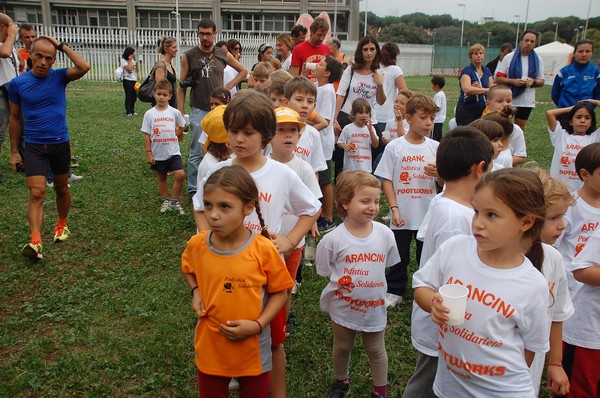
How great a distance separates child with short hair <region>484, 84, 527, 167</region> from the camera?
196 inches

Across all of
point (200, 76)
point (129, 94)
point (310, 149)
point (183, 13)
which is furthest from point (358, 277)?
point (183, 13)

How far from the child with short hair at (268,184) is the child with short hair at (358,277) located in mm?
325

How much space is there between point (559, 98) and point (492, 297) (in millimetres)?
6886

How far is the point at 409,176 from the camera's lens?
14.8ft

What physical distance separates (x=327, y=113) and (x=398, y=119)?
0.88m

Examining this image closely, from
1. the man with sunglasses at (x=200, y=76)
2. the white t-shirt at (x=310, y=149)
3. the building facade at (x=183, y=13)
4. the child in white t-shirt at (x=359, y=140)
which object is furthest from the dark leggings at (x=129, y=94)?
the building facade at (x=183, y=13)

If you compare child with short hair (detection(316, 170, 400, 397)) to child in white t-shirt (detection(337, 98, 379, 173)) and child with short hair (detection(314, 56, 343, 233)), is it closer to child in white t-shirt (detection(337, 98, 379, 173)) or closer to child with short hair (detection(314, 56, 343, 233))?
child with short hair (detection(314, 56, 343, 233))

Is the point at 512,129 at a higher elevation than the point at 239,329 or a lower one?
higher

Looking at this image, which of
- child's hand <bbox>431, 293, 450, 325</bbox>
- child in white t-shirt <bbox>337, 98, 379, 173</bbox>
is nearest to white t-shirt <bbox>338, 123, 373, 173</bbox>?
child in white t-shirt <bbox>337, 98, 379, 173</bbox>

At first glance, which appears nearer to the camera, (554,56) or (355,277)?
(355,277)

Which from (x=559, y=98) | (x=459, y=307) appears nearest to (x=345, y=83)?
(x=559, y=98)

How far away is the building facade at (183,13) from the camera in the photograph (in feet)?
169

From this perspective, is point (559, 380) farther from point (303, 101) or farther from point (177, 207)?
point (177, 207)

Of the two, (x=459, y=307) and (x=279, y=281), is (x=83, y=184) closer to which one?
(x=279, y=281)
